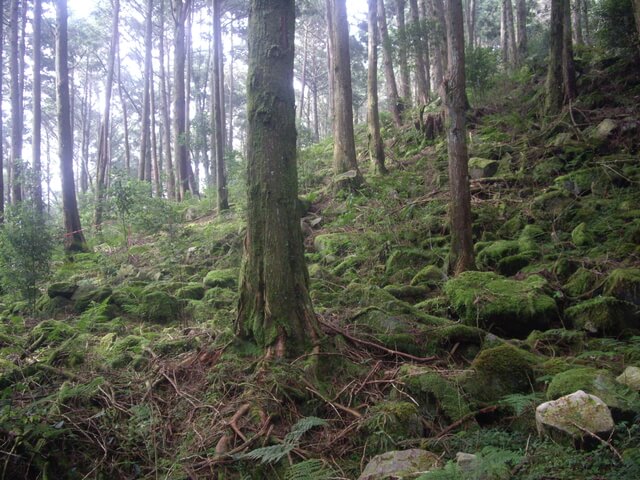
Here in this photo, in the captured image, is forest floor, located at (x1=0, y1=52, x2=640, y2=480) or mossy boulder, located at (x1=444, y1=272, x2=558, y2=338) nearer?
forest floor, located at (x1=0, y1=52, x2=640, y2=480)

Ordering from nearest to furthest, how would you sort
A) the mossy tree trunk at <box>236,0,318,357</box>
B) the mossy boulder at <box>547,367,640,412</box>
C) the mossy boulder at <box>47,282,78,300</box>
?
the mossy boulder at <box>547,367,640,412</box>, the mossy tree trunk at <box>236,0,318,357</box>, the mossy boulder at <box>47,282,78,300</box>

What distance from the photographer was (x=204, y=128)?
2075 centimetres

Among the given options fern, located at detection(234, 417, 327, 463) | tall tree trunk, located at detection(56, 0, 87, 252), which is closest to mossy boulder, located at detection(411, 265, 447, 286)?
fern, located at detection(234, 417, 327, 463)

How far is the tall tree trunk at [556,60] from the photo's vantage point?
1112 centimetres

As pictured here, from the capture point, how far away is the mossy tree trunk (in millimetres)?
4508

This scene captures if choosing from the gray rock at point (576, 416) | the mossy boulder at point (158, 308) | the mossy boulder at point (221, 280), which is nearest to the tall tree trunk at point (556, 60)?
the mossy boulder at point (221, 280)

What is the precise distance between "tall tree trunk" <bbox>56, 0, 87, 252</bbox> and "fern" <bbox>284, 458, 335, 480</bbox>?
11.1 m

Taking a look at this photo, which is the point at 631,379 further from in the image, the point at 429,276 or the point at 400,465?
the point at 429,276

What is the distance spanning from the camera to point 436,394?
388 centimetres

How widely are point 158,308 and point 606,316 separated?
20.0ft

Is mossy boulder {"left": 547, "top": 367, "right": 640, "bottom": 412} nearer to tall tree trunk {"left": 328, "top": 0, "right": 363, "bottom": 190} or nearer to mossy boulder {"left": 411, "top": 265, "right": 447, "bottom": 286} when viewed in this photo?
mossy boulder {"left": 411, "top": 265, "right": 447, "bottom": 286}

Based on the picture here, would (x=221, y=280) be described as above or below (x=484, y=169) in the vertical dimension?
below

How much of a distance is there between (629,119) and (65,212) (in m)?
13.5

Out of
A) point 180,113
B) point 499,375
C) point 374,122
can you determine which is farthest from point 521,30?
point 499,375
